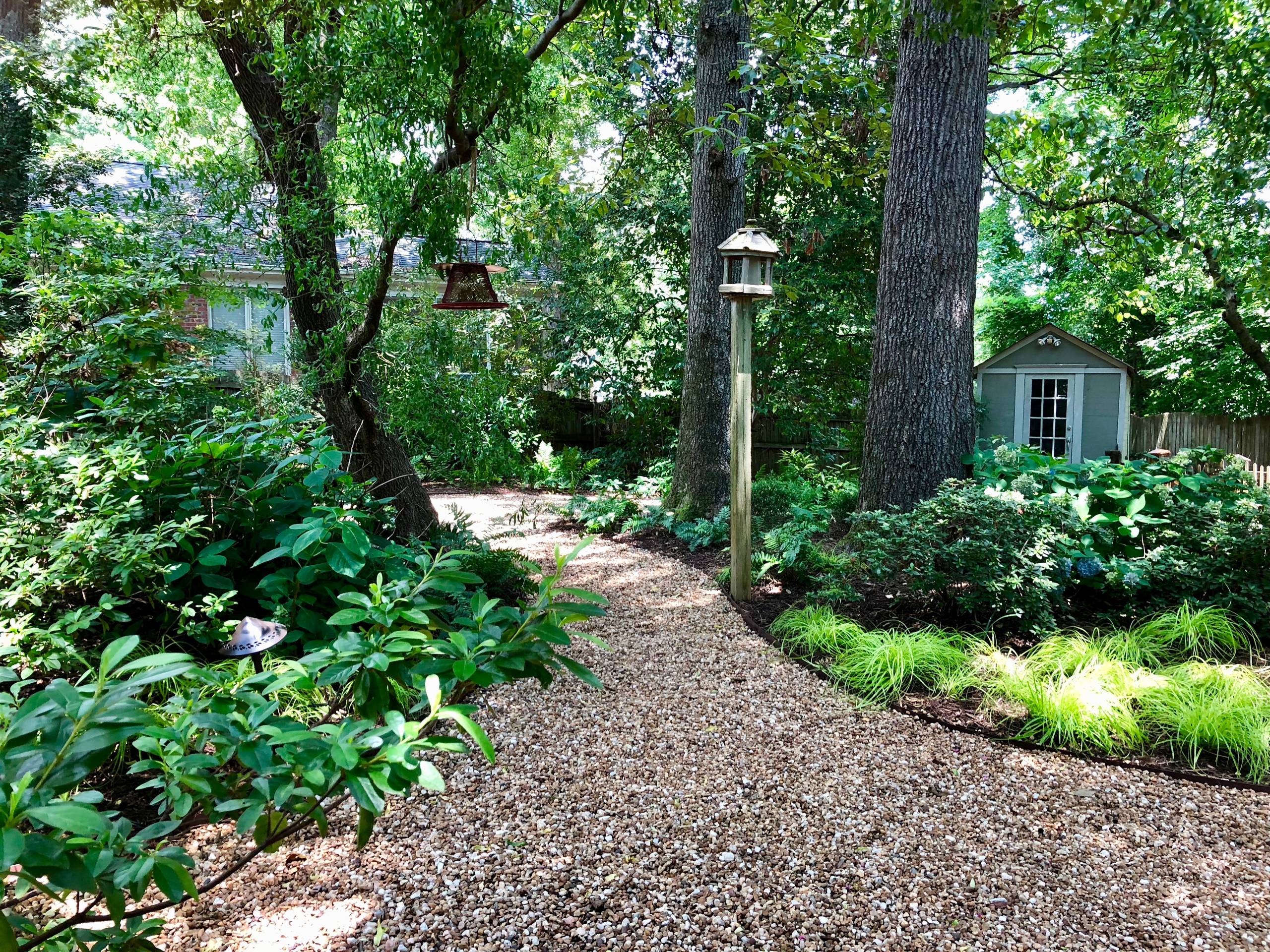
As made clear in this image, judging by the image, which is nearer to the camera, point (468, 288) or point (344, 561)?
point (344, 561)

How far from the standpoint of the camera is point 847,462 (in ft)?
32.0

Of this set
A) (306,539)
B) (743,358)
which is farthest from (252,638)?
(743,358)

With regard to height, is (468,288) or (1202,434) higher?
(468,288)

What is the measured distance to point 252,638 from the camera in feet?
8.16

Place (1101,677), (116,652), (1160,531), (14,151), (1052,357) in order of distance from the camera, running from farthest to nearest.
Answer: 1. (1052,357)
2. (14,151)
3. (1160,531)
4. (1101,677)
5. (116,652)

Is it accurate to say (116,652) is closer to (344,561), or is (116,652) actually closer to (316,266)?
(344,561)

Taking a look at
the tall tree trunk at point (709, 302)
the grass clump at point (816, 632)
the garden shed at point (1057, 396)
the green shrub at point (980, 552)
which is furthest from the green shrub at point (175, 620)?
the garden shed at point (1057, 396)

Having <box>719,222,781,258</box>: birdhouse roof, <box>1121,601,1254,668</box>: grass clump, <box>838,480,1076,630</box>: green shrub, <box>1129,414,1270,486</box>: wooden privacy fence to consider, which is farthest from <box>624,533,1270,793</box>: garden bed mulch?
<box>1129,414,1270,486</box>: wooden privacy fence

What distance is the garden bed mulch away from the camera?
112 inches

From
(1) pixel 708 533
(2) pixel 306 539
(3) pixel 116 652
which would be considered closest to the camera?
(3) pixel 116 652

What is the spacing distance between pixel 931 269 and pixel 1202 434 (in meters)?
9.51

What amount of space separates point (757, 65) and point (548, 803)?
579 centimetres

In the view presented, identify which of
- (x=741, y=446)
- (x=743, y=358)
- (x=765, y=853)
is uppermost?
(x=743, y=358)

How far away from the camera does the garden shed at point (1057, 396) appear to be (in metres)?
11.1
